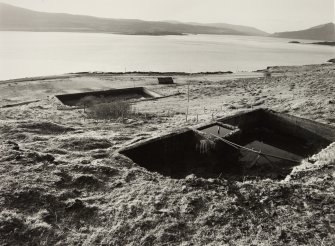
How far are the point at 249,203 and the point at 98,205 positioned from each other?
8.39 ft

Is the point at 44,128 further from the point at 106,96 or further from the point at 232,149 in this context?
the point at 106,96

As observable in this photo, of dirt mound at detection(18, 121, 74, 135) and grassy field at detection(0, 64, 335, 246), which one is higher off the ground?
dirt mound at detection(18, 121, 74, 135)

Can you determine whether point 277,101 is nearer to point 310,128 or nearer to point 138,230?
point 310,128

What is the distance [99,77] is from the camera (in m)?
21.4

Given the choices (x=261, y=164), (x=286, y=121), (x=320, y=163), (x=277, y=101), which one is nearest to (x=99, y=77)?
(x=277, y=101)

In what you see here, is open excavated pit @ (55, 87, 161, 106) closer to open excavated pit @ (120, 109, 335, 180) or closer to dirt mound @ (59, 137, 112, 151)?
dirt mound @ (59, 137, 112, 151)

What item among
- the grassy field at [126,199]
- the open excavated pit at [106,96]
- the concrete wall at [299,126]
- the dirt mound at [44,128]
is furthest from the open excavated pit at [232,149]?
the open excavated pit at [106,96]

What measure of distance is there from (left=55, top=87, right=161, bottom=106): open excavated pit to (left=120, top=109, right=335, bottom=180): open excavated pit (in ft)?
20.9

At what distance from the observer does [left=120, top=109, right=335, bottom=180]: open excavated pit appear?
25.3 ft

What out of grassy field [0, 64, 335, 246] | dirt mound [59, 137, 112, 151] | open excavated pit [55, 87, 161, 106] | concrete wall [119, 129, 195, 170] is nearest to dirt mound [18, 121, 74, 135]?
grassy field [0, 64, 335, 246]

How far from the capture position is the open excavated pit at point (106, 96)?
1432cm

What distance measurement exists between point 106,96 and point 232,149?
894 cm

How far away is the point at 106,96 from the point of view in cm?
1562

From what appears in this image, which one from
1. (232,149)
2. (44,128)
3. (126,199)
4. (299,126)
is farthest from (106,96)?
(126,199)
